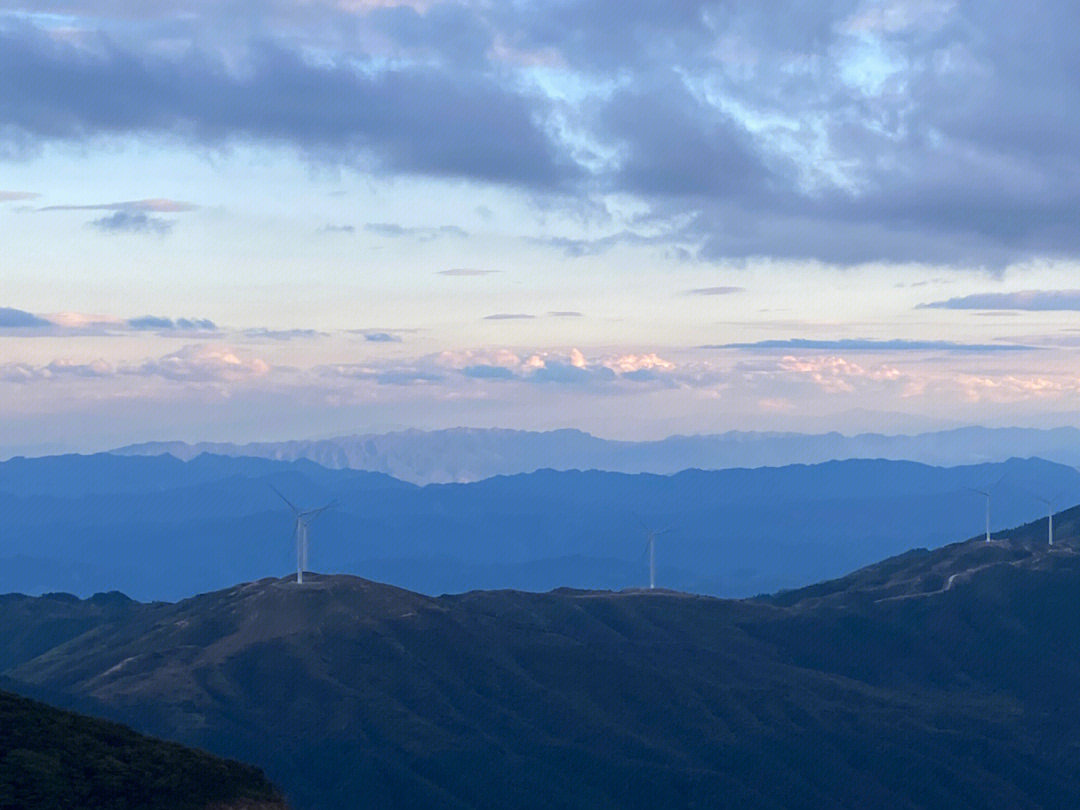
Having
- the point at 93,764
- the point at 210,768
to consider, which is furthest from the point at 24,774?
the point at 210,768

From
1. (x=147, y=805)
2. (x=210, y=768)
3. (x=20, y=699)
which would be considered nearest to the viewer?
(x=147, y=805)

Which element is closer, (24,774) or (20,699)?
(24,774)

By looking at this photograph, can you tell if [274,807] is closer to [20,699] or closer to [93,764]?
[93,764]

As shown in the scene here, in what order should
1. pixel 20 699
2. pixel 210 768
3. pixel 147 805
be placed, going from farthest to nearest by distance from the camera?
pixel 20 699, pixel 210 768, pixel 147 805

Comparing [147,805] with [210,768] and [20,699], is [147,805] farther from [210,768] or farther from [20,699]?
[20,699]

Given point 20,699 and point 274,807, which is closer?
point 274,807

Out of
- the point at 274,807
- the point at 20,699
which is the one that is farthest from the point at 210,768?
the point at 20,699
